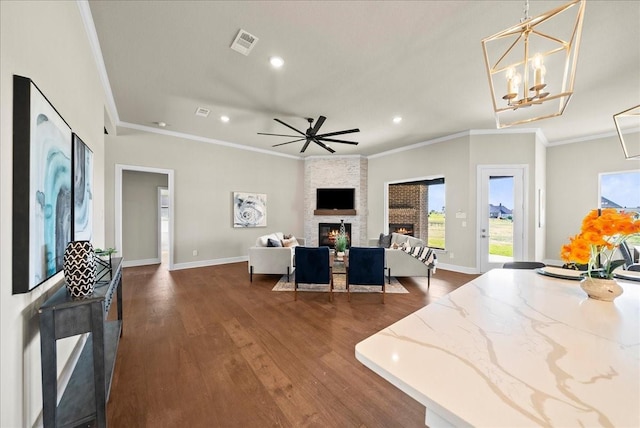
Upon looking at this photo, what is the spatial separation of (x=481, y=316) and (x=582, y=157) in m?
6.98

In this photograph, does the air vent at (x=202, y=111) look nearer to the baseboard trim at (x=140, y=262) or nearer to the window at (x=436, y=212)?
the baseboard trim at (x=140, y=262)

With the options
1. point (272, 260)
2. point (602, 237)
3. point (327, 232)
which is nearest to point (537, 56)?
point (602, 237)

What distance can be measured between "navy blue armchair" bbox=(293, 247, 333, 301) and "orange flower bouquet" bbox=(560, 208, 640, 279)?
2563mm

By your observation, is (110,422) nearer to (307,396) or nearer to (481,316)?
(307,396)

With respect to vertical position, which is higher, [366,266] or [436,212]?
[436,212]

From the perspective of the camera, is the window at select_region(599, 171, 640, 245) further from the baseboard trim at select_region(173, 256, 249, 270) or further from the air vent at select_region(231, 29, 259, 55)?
the baseboard trim at select_region(173, 256, 249, 270)

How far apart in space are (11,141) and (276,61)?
2.38 m

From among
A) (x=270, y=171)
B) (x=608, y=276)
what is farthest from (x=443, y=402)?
(x=270, y=171)

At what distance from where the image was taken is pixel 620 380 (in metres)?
0.63

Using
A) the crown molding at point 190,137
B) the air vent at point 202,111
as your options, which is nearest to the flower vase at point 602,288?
the air vent at point 202,111

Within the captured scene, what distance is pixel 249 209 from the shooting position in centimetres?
634

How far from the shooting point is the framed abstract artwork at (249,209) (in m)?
6.14

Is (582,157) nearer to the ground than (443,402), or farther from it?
farther from it

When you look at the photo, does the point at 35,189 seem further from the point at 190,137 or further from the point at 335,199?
the point at 335,199
